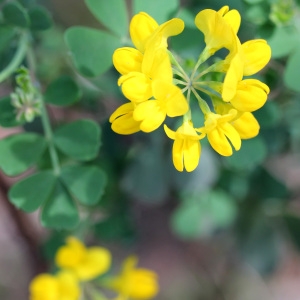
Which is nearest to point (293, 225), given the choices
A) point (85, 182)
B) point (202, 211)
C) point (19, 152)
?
point (202, 211)

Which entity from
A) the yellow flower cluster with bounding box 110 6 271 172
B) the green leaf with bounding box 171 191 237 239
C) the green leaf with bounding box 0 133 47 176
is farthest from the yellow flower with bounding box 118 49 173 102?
the green leaf with bounding box 171 191 237 239

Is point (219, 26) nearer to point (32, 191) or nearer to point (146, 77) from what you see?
point (146, 77)

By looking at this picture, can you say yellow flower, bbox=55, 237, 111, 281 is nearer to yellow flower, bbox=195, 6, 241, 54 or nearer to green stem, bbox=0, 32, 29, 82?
green stem, bbox=0, 32, 29, 82

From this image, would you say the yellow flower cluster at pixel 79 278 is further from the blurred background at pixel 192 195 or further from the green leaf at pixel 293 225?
the green leaf at pixel 293 225

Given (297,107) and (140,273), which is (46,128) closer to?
(140,273)

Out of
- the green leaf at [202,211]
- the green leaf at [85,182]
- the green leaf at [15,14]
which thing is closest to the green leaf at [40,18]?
the green leaf at [15,14]
